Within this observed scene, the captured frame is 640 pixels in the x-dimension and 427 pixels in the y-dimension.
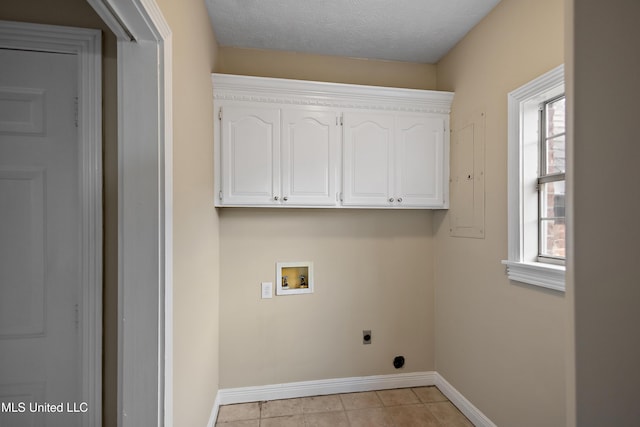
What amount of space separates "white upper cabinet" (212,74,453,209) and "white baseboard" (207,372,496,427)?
57.0 inches

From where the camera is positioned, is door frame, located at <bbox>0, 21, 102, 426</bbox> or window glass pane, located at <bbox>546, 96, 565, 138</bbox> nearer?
door frame, located at <bbox>0, 21, 102, 426</bbox>

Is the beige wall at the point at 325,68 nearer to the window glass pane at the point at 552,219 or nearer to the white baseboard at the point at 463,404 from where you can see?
the window glass pane at the point at 552,219

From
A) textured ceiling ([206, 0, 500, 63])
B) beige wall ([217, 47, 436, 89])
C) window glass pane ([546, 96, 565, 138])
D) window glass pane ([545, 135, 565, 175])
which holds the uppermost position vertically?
textured ceiling ([206, 0, 500, 63])

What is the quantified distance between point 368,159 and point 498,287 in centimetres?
124

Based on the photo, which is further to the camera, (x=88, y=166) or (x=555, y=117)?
(x=555, y=117)

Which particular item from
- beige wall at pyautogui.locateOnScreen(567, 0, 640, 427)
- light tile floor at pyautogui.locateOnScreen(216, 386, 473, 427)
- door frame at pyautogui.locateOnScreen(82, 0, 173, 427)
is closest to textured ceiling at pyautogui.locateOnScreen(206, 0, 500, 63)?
door frame at pyautogui.locateOnScreen(82, 0, 173, 427)

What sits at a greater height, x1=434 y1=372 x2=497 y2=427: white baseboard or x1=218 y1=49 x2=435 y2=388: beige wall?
x1=218 y1=49 x2=435 y2=388: beige wall

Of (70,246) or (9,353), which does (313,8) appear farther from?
(9,353)

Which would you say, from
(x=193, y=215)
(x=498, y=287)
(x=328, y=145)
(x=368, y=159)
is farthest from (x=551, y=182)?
(x=193, y=215)

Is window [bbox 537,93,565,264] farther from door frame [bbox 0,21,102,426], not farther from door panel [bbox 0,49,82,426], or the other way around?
door panel [bbox 0,49,82,426]

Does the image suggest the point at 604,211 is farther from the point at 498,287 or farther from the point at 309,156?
the point at 309,156

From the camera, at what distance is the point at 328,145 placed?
2256 mm

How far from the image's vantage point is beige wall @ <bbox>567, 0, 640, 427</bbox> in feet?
1.11

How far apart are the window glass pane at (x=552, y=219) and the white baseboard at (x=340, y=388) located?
1.25 meters
